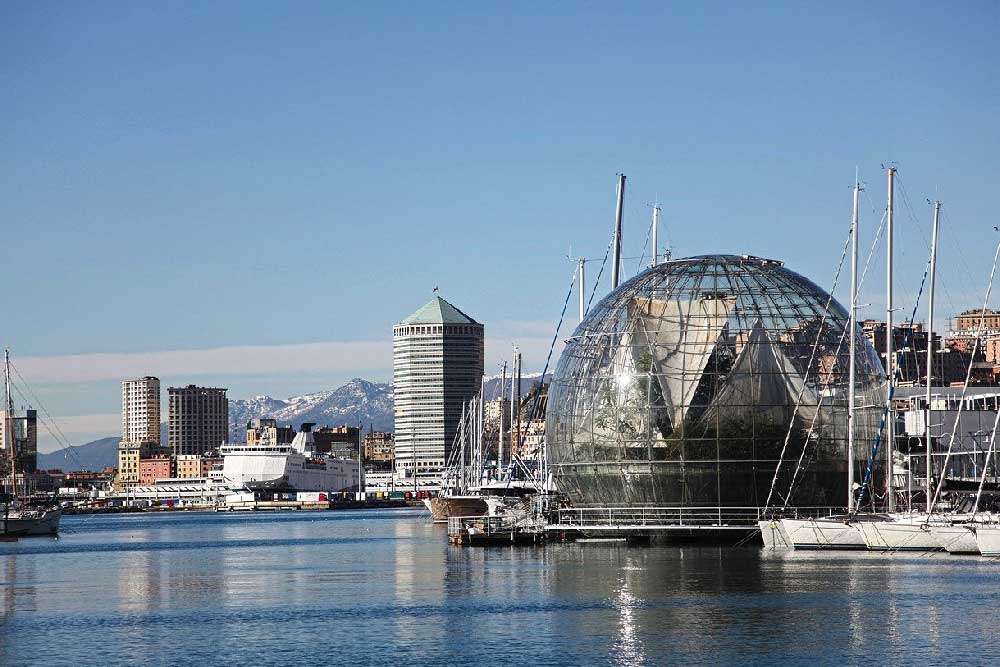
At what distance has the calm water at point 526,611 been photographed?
41.2 m

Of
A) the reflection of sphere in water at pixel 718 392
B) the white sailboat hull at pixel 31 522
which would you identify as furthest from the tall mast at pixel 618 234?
the white sailboat hull at pixel 31 522

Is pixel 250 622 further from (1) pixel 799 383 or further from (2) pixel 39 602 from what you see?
(1) pixel 799 383

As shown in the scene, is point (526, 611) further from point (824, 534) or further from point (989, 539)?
point (824, 534)

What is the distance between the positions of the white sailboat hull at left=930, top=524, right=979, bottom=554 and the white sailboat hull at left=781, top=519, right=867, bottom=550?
369 centimetres

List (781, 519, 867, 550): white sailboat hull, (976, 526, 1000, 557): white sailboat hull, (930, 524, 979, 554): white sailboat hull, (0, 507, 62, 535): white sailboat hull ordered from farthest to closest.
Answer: (0, 507, 62, 535): white sailboat hull, (781, 519, 867, 550): white sailboat hull, (930, 524, 979, 554): white sailboat hull, (976, 526, 1000, 557): white sailboat hull

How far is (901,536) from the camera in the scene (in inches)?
2753

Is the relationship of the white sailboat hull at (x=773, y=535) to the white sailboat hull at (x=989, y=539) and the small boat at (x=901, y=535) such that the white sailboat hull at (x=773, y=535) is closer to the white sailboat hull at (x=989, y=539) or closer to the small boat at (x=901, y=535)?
the small boat at (x=901, y=535)

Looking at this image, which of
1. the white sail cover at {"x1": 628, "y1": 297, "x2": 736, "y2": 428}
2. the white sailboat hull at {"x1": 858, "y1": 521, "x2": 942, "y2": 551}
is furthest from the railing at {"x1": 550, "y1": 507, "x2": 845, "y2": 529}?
the white sailboat hull at {"x1": 858, "y1": 521, "x2": 942, "y2": 551}

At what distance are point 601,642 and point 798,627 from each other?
598 centimetres

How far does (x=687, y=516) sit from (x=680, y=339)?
896 cm

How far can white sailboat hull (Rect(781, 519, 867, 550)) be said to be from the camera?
235 feet

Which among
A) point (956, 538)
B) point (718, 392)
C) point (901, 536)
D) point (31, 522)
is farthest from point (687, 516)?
point (31, 522)

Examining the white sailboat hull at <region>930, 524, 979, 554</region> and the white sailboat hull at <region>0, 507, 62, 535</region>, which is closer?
the white sailboat hull at <region>930, 524, 979, 554</region>

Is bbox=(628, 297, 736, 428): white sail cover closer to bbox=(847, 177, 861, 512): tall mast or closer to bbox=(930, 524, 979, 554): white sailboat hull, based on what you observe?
bbox=(847, 177, 861, 512): tall mast
